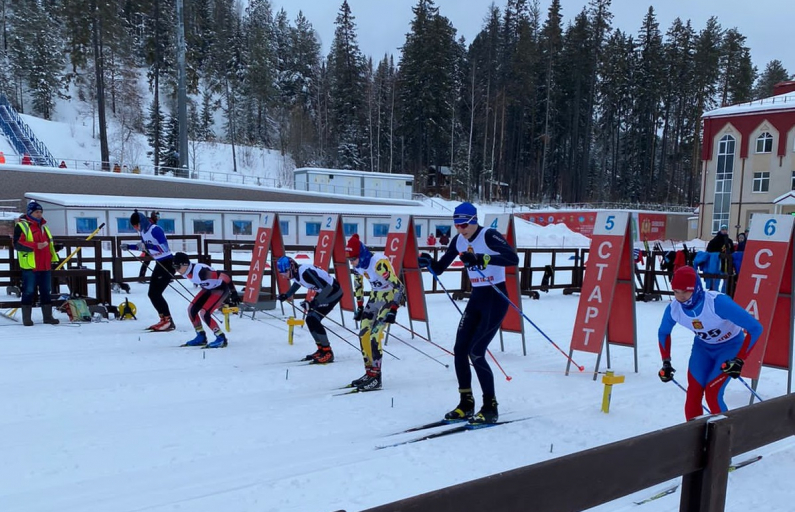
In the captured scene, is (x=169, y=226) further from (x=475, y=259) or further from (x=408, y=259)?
(x=475, y=259)

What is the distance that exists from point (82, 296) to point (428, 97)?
150 feet

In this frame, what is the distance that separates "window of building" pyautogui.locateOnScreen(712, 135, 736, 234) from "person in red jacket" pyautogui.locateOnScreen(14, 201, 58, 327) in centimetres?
3987

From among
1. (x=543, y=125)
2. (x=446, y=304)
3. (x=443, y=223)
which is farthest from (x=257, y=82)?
(x=446, y=304)

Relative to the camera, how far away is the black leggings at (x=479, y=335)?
5.18 m

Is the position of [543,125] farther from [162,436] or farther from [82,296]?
[162,436]

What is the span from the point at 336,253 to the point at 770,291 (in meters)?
7.28

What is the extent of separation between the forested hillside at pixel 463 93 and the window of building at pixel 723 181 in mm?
17752

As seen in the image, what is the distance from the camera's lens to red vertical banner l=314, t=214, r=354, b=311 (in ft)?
33.9

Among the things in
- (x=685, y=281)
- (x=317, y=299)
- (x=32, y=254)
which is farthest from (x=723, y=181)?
(x=32, y=254)

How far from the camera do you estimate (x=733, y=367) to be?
4.18m

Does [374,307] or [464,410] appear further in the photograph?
Result: [374,307]

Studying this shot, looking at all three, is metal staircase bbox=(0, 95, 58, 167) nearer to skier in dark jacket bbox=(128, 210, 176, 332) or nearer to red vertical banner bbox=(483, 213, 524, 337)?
skier in dark jacket bbox=(128, 210, 176, 332)

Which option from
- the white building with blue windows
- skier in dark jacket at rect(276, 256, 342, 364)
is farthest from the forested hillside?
skier in dark jacket at rect(276, 256, 342, 364)

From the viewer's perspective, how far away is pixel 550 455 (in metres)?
4.48
